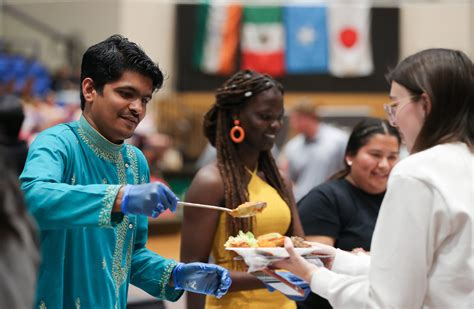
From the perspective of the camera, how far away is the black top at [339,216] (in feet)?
10.7

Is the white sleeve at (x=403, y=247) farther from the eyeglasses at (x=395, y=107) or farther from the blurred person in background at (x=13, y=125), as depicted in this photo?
the blurred person in background at (x=13, y=125)

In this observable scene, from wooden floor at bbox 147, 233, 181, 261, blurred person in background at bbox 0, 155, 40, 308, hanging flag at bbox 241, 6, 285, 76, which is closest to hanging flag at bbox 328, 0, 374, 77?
Result: hanging flag at bbox 241, 6, 285, 76

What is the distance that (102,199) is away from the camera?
2080 mm

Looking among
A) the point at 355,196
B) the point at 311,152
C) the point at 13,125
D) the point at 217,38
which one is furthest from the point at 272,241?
the point at 217,38

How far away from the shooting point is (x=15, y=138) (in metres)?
4.01

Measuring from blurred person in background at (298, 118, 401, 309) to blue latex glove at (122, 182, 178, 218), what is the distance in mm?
1295

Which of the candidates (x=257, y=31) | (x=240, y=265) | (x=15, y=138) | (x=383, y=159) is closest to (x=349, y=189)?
(x=383, y=159)

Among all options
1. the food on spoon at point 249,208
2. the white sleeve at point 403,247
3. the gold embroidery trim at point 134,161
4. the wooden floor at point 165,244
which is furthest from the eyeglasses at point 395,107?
the wooden floor at point 165,244

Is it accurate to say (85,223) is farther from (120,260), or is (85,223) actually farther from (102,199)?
(120,260)

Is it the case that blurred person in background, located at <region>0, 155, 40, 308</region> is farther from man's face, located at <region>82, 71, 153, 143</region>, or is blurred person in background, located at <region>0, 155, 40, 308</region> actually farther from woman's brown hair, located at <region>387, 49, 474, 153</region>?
woman's brown hair, located at <region>387, 49, 474, 153</region>

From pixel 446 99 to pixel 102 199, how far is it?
98cm

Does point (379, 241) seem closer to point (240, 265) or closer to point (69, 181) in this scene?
point (69, 181)

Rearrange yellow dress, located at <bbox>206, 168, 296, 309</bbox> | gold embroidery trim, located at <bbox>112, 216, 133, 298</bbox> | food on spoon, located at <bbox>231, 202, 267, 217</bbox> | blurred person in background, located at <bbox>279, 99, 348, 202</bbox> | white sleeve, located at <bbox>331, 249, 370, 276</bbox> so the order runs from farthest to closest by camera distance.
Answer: blurred person in background, located at <bbox>279, 99, 348, 202</bbox> → yellow dress, located at <bbox>206, 168, 296, 309</bbox> → food on spoon, located at <bbox>231, 202, 267, 217</bbox> → gold embroidery trim, located at <bbox>112, 216, 133, 298</bbox> → white sleeve, located at <bbox>331, 249, 370, 276</bbox>

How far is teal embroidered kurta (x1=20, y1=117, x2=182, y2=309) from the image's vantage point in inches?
81.3
